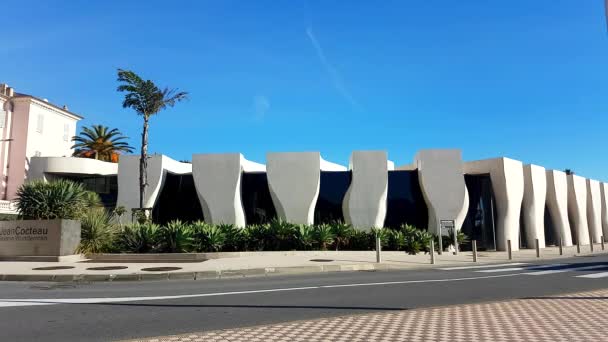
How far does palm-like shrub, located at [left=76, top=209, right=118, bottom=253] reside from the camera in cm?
1906

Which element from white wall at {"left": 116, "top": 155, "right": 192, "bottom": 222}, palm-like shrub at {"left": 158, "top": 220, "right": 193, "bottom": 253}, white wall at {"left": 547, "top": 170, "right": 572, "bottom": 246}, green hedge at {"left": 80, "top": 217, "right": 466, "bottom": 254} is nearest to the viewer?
palm-like shrub at {"left": 158, "top": 220, "right": 193, "bottom": 253}

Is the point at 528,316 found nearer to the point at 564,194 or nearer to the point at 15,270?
the point at 15,270

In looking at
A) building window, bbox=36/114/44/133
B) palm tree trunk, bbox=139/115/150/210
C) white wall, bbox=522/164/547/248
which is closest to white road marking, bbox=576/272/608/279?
white wall, bbox=522/164/547/248

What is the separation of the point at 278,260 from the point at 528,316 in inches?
448

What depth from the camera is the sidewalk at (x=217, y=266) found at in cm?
1345

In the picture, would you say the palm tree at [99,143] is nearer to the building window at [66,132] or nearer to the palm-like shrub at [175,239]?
the building window at [66,132]

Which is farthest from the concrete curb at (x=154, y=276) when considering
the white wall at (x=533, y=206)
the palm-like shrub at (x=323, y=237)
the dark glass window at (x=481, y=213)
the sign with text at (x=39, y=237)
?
the white wall at (x=533, y=206)

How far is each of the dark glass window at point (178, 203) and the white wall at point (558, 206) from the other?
26244 millimetres

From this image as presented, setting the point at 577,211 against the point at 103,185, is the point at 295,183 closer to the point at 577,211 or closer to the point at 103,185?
the point at 103,185

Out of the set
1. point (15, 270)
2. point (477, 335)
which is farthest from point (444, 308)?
Result: point (15, 270)

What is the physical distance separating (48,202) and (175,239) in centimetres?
533

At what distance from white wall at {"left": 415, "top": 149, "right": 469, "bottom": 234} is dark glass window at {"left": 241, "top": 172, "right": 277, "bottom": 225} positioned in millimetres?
9806

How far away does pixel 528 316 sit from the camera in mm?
6992

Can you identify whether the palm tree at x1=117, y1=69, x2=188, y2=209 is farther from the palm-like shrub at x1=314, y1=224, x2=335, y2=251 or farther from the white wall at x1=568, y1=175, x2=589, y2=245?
the white wall at x1=568, y1=175, x2=589, y2=245
